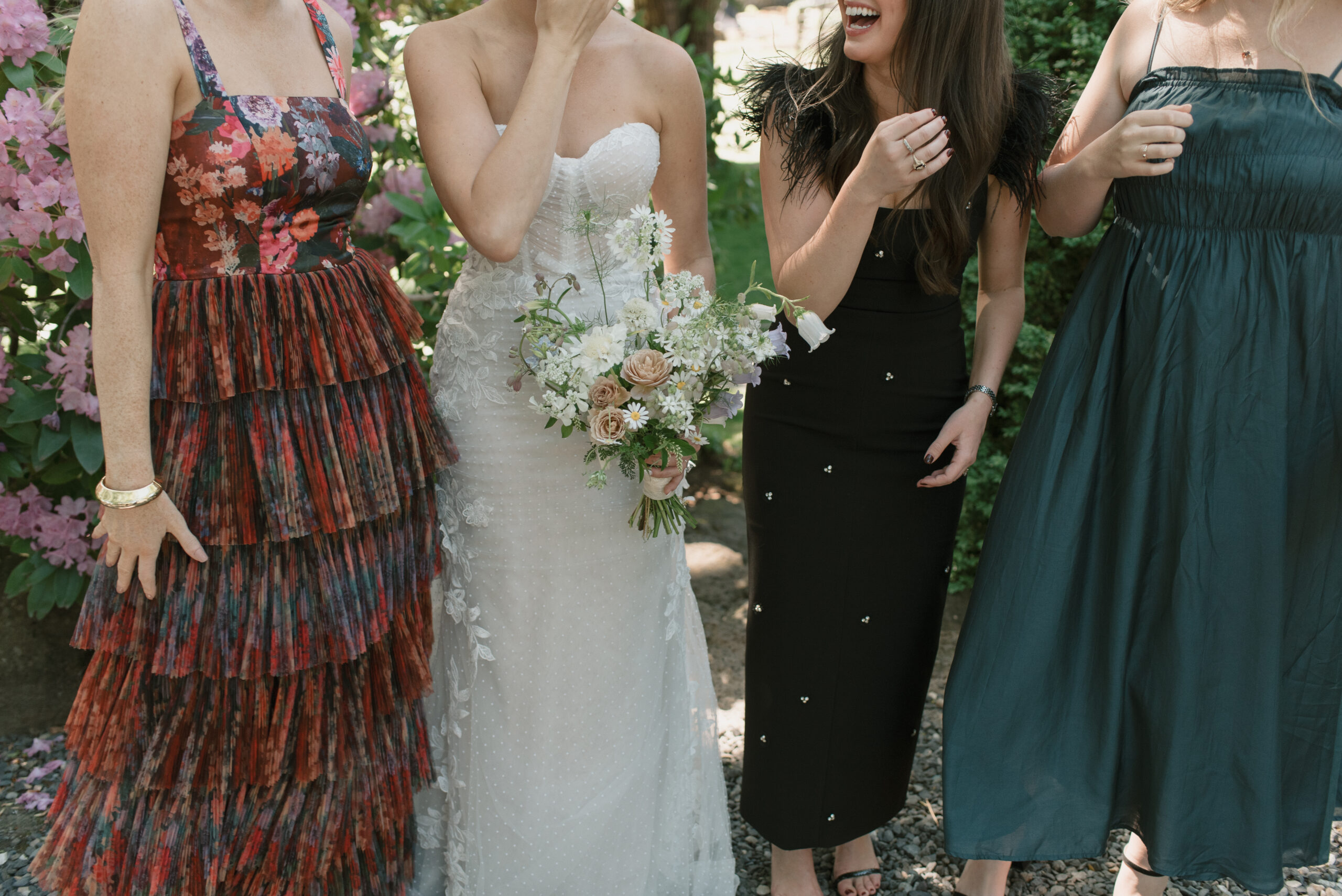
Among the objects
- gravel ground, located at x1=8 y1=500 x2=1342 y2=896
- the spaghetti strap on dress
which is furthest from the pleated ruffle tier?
gravel ground, located at x1=8 y1=500 x2=1342 y2=896

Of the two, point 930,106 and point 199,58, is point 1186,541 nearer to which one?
point 930,106

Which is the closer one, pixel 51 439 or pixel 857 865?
pixel 857 865

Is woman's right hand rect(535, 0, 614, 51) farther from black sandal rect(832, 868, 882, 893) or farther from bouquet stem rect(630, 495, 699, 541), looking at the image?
black sandal rect(832, 868, 882, 893)

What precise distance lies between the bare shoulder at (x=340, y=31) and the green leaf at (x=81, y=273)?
95 centimetres

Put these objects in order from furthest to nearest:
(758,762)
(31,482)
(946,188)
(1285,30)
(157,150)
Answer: (31,482) < (758,762) < (946,188) < (1285,30) < (157,150)

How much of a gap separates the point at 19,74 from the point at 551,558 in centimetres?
179

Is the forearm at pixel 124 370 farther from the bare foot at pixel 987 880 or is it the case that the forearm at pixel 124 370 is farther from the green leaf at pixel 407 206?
the bare foot at pixel 987 880

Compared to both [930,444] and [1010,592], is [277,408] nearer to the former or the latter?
[930,444]

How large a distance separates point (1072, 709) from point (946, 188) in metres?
1.13

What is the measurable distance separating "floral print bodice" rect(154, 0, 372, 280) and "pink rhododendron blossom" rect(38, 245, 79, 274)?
940 mm

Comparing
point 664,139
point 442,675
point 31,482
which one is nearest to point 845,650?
point 442,675

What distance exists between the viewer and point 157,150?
1.54 metres

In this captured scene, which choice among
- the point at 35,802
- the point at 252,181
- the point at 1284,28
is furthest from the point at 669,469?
the point at 35,802

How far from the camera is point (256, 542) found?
1.73m
